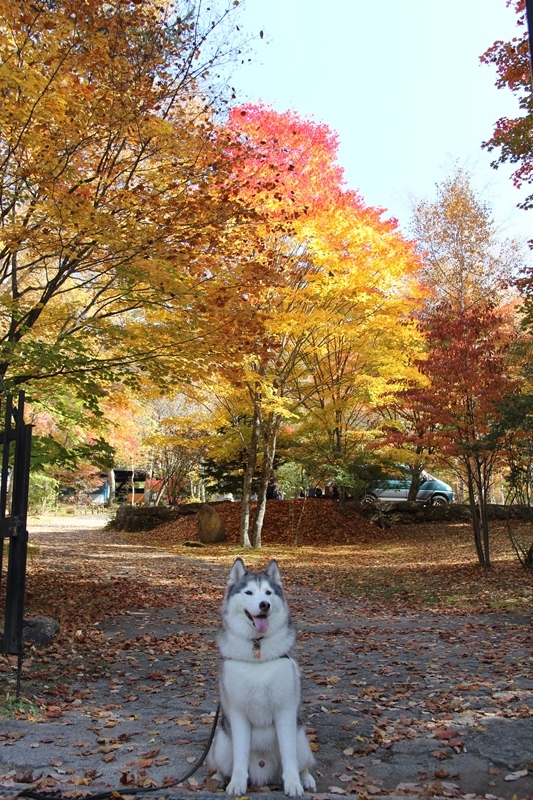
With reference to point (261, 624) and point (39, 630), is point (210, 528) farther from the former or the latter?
point (261, 624)

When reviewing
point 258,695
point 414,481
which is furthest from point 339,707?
point 414,481

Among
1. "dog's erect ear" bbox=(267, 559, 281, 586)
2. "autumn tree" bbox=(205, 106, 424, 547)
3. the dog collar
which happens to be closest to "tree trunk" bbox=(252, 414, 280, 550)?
"autumn tree" bbox=(205, 106, 424, 547)

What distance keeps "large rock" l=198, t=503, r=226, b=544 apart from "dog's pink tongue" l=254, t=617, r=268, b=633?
676 inches

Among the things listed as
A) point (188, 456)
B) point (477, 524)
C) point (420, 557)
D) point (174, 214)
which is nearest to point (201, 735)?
point (174, 214)

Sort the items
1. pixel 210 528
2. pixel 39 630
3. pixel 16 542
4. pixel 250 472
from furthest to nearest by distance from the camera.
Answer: pixel 210 528
pixel 250 472
pixel 39 630
pixel 16 542

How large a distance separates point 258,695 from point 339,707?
1999 mm

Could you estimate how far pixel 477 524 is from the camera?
13023mm

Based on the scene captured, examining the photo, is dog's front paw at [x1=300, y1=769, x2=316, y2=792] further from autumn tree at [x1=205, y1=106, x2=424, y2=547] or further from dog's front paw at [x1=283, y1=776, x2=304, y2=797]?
autumn tree at [x1=205, y1=106, x2=424, y2=547]

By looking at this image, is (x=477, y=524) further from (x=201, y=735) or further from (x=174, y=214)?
(x=201, y=735)

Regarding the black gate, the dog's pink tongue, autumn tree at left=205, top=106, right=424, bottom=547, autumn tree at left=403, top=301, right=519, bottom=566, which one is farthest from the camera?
autumn tree at left=205, top=106, right=424, bottom=547

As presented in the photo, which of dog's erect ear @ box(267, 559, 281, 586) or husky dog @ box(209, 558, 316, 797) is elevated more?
dog's erect ear @ box(267, 559, 281, 586)

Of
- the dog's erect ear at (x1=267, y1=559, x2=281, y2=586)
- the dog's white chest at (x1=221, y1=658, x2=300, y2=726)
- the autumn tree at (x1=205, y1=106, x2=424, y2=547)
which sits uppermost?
the autumn tree at (x1=205, y1=106, x2=424, y2=547)

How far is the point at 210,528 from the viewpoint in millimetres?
20047

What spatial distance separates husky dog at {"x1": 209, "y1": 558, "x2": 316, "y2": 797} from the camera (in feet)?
10.1
